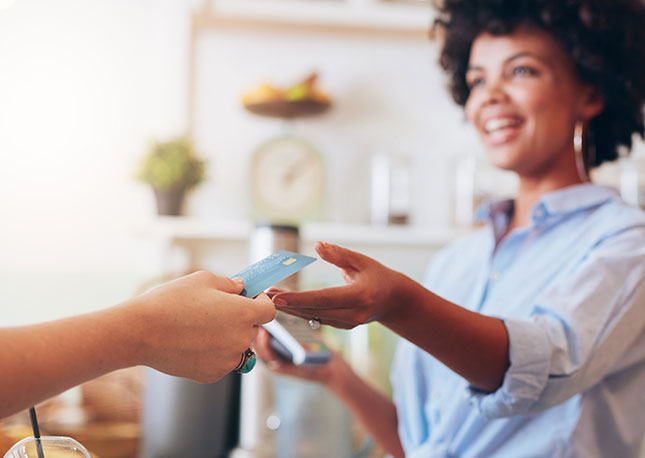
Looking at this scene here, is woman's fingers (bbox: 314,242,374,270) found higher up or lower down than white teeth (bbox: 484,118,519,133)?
lower down

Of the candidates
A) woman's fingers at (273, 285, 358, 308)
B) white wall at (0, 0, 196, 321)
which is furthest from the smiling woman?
white wall at (0, 0, 196, 321)

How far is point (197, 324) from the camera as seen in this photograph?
0.44 metres

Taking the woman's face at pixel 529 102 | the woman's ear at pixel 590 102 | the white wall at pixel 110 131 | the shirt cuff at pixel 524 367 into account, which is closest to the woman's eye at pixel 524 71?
the woman's face at pixel 529 102

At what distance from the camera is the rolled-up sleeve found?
625 mm

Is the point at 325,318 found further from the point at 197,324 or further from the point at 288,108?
the point at 288,108

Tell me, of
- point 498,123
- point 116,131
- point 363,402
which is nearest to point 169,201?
point 116,131

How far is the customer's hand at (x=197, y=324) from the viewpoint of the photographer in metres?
0.43

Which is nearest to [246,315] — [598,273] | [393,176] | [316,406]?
[598,273]

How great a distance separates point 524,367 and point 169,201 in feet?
3.33

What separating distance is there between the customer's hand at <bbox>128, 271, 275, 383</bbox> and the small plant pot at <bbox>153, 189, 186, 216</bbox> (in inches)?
38.7

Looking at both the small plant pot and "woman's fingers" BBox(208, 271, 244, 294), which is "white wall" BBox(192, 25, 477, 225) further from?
"woman's fingers" BBox(208, 271, 244, 294)

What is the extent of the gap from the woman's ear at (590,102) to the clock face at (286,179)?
0.74m

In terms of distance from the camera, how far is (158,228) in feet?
4.65

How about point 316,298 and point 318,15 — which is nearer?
point 316,298
